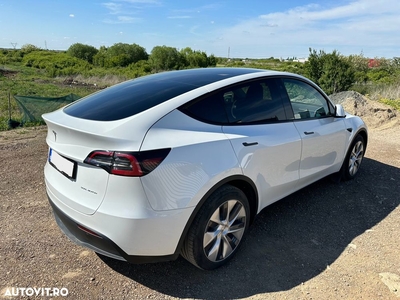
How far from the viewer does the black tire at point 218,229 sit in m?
2.42

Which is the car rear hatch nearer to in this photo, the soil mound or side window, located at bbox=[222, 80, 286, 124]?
side window, located at bbox=[222, 80, 286, 124]

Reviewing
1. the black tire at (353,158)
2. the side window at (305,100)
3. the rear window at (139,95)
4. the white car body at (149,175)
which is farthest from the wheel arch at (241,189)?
the black tire at (353,158)

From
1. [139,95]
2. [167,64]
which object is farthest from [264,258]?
[167,64]

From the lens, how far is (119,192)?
82.3 inches

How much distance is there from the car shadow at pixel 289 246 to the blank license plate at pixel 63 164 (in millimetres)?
970

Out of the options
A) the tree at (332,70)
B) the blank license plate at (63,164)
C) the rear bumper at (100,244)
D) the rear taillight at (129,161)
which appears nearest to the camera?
the rear taillight at (129,161)

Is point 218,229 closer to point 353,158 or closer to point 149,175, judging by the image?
point 149,175

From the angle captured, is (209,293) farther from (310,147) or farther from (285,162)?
(310,147)

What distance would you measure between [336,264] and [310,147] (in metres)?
1.26

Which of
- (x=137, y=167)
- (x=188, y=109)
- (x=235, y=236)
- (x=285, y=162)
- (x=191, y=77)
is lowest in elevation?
(x=235, y=236)

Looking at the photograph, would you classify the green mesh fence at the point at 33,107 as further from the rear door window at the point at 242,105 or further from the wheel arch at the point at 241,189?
the wheel arch at the point at 241,189

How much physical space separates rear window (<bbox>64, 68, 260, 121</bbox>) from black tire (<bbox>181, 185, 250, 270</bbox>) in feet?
3.06

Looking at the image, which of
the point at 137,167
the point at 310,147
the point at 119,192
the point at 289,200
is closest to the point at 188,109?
the point at 137,167

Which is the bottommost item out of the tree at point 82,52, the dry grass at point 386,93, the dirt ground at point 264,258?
the dirt ground at point 264,258
